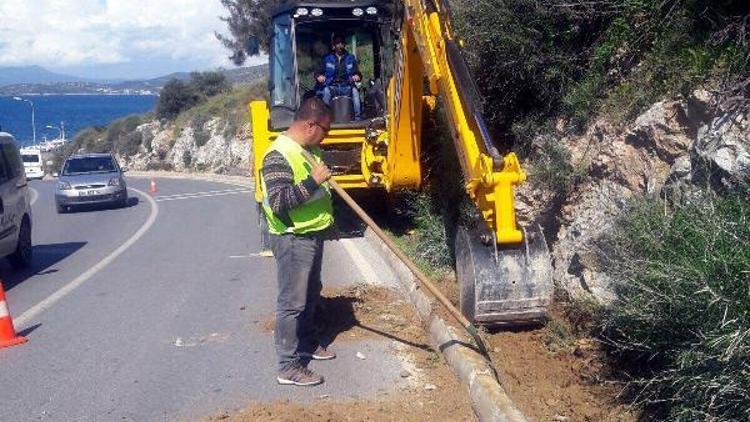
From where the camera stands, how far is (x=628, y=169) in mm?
7660

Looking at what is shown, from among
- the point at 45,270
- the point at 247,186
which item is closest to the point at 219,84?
the point at 247,186

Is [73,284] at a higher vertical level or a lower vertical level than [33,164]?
→ higher

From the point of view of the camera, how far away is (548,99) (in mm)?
10336

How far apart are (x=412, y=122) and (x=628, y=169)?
2.76 metres

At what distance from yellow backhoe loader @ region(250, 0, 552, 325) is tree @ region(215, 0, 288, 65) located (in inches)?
1007

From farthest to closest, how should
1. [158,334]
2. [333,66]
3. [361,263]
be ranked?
[333,66] → [361,263] → [158,334]

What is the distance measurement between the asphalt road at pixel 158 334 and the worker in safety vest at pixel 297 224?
307 mm

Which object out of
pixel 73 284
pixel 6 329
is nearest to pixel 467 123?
pixel 6 329

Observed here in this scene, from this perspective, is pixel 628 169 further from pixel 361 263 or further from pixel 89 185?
pixel 89 185

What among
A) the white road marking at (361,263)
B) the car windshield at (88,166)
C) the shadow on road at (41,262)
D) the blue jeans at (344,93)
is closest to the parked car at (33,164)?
the car windshield at (88,166)

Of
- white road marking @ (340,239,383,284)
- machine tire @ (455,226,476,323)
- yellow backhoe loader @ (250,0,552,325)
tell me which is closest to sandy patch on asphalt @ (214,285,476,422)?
machine tire @ (455,226,476,323)

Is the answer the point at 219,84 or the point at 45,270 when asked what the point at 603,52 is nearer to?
the point at 45,270

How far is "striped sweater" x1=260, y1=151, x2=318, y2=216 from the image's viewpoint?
20.2 feet

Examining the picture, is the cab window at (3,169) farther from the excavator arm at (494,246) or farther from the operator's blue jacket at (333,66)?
the excavator arm at (494,246)
